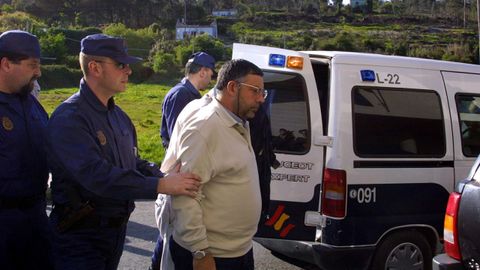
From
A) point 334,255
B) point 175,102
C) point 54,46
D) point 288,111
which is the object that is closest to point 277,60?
point 288,111

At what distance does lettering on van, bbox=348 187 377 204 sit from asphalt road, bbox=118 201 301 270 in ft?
3.97

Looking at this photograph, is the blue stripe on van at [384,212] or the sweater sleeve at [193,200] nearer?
the sweater sleeve at [193,200]

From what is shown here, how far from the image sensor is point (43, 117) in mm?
2982

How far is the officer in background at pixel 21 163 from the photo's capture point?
2684mm

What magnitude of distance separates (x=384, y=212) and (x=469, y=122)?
1248 mm

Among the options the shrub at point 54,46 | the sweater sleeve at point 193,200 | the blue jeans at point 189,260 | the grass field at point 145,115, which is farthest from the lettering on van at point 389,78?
the shrub at point 54,46

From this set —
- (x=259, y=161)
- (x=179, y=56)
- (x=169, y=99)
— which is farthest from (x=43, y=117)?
(x=179, y=56)

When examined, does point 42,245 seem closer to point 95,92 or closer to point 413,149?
point 95,92

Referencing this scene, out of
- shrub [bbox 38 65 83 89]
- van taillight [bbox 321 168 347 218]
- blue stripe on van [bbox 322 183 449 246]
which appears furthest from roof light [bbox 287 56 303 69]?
shrub [bbox 38 65 83 89]

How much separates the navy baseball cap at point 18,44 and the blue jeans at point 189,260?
1.21m

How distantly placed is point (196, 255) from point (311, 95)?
213cm

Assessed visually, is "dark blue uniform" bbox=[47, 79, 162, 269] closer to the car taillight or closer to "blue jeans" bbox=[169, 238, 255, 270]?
"blue jeans" bbox=[169, 238, 255, 270]

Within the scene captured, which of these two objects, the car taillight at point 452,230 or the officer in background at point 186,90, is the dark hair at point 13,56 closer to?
the officer in background at point 186,90

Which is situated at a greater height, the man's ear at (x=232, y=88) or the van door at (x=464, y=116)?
the man's ear at (x=232, y=88)
